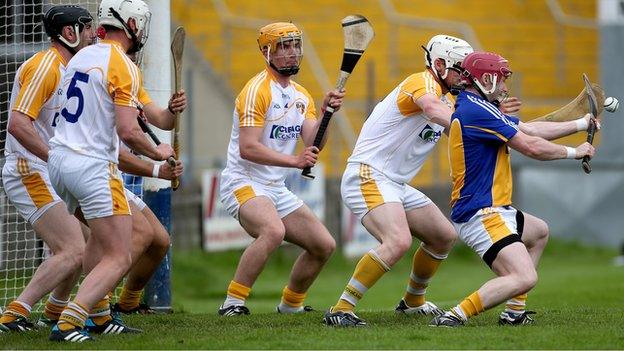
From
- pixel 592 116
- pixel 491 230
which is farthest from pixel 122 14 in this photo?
pixel 592 116

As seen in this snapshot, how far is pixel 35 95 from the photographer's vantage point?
875cm

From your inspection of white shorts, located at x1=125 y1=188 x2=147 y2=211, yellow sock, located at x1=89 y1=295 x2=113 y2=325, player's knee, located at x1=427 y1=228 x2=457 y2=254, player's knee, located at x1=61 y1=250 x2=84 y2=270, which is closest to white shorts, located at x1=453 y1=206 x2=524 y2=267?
player's knee, located at x1=427 y1=228 x2=457 y2=254

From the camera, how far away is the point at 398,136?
31.2 ft

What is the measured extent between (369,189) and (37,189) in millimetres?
2353

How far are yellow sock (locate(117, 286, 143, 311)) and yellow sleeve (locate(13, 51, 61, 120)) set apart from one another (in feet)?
6.26

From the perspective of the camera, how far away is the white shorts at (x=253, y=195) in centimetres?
997

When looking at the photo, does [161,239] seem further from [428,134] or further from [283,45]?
[428,134]

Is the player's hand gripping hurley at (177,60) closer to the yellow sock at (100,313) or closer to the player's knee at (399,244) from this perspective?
the yellow sock at (100,313)

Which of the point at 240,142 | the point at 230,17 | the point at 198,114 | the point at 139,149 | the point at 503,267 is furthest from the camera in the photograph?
the point at 230,17

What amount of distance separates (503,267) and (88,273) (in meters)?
2.69

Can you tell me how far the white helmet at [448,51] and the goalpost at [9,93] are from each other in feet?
8.19

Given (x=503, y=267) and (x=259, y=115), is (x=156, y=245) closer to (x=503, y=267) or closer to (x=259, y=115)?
(x=259, y=115)

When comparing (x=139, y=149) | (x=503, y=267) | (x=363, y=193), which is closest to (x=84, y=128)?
(x=139, y=149)

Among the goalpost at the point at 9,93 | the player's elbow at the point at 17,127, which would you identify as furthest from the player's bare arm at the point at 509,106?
the player's elbow at the point at 17,127
